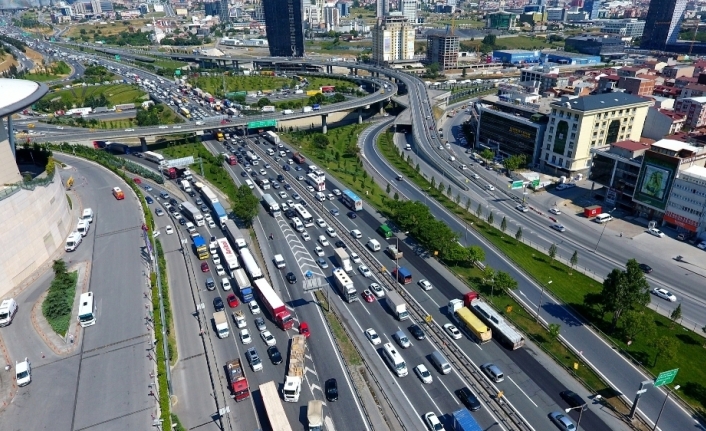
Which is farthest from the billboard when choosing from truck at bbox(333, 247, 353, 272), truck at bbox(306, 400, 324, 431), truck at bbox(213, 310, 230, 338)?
truck at bbox(213, 310, 230, 338)

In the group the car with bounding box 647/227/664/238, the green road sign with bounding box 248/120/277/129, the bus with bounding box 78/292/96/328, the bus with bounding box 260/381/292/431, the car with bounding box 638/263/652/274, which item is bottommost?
the car with bounding box 638/263/652/274

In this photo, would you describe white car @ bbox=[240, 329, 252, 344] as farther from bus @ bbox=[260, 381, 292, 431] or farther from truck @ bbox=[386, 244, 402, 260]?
truck @ bbox=[386, 244, 402, 260]

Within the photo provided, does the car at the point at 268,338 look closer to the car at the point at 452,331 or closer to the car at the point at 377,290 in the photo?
the car at the point at 377,290

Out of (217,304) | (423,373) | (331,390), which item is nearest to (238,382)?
(331,390)

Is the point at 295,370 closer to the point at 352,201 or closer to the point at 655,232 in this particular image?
the point at 352,201

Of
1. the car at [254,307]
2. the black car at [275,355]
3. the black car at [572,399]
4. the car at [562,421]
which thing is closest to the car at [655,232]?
the black car at [572,399]

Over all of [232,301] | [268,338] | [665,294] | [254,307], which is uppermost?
[232,301]

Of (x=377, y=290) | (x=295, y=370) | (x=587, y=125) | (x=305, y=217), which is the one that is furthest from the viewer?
(x=587, y=125)
